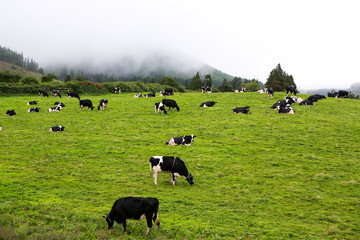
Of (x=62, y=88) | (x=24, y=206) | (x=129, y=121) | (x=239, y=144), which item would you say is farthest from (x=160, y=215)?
(x=62, y=88)

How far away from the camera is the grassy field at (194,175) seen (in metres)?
10.2

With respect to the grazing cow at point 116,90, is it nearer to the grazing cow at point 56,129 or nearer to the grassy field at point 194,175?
the grassy field at point 194,175

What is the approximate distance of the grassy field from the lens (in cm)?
1022

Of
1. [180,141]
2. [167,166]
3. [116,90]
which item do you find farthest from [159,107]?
[116,90]

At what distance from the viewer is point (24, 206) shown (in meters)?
11.0

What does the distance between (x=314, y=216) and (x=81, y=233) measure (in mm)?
9526

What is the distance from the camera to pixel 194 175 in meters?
16.2

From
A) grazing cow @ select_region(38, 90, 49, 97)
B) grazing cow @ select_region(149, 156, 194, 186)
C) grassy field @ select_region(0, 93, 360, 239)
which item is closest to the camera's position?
grassy field @ select_region(0, 93, 360, 239)

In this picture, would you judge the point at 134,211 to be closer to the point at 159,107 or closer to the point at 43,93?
the point at 159,107

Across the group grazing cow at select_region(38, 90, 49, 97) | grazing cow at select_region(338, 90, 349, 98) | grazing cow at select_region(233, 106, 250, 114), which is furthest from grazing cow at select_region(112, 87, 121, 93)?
grazing cow at select_region(338, 90, 349, 98)

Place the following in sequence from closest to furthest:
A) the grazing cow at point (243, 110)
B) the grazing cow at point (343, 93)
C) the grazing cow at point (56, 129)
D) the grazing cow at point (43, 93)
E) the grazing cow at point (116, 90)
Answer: the grazing cow at point (56, 129), the grazing cow at point (243, 110), the grazing cow at point (343, 93), the grazing cow at point (43, 93), the grazing cow at point (116, 90)

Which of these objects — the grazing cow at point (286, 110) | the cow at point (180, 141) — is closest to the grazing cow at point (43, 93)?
the cow at point (180, 141)

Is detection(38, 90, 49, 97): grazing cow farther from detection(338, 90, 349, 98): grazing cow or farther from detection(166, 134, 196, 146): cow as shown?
detection(338, 90, 349, 98): grazing cow

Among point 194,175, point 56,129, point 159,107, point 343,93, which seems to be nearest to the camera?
point 194,175
